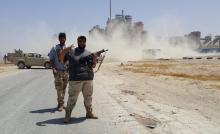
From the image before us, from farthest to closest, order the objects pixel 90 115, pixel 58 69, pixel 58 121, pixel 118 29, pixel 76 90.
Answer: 1. pixel 118 29
2. pixel 58 69
3. pixel 90 115
4. pixel 58 121
5. pixel 76 90

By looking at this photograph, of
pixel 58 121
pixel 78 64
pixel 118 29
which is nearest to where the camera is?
pixel 78 64

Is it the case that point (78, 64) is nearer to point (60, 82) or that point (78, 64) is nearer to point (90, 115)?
point (90, 115)

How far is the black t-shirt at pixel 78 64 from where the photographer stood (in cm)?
1034

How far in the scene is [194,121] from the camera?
429 inches

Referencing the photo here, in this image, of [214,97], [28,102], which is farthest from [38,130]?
[214,97]

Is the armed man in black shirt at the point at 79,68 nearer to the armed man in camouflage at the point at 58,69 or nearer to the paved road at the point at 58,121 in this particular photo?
the paved road at the point at 58,121

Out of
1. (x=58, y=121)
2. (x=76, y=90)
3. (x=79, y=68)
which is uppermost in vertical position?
(x=79, y=68)

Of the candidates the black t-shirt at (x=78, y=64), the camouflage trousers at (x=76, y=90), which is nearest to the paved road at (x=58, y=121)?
the camouflage trousers at (x=76, y=90)

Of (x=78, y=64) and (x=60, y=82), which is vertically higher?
(x=78, y=64)

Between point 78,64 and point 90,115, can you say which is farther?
point 90,115

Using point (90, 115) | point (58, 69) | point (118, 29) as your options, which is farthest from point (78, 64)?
point (118, 29)

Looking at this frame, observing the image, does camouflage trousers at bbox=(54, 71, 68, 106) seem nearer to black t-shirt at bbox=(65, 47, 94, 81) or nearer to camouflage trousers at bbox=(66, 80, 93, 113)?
camouflage trousers at bbox=(66, 80, 93, 113)

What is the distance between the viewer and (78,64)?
10.3 m

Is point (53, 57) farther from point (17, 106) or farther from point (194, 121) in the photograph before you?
point (194, 121)
